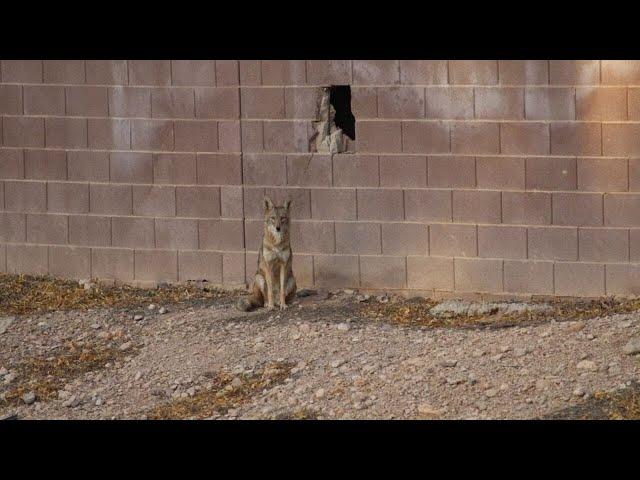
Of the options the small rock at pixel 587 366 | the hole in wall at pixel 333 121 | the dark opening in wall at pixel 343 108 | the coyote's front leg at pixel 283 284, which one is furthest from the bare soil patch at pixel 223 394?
the dark opening in wall at pixel 343 108

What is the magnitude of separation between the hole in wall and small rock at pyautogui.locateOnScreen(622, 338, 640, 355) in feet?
11.8

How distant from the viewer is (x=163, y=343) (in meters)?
11.8

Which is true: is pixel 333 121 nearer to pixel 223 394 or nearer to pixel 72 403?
pixel 223 394

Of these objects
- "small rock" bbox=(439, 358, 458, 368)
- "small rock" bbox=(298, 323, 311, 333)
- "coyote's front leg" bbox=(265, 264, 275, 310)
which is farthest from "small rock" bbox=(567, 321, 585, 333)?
"coyote's front leg" bbox=(265, 264, 275, 310)

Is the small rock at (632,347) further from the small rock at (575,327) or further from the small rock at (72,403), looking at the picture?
the small rock at (72,403)

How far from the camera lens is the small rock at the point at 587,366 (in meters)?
9.99

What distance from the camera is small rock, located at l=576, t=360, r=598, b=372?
9.99 metres

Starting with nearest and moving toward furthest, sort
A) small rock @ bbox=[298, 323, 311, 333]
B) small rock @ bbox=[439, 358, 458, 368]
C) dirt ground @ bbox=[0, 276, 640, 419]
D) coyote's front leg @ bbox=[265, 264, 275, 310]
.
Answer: dirt ground @ bbox=[0, 276, 640, 419] → small rock @ bbox=[439, 358, 458, 368] → small rock @ bbox=[298, 323, 311, 333] → coyote's front leg @ bbox=[265, 264, 275, 310]

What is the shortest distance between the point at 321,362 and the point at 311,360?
0.33 ft

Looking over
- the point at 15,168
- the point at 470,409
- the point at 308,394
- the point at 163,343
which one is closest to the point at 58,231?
the point at 15,168

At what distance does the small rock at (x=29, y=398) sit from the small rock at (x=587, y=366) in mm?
3876

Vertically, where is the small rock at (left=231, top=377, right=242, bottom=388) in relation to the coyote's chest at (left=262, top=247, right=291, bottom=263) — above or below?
below

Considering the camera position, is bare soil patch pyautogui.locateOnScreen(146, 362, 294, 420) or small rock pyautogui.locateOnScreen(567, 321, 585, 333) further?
small rock pyautogui.locateOnScreen(567, 321, 585, 333)

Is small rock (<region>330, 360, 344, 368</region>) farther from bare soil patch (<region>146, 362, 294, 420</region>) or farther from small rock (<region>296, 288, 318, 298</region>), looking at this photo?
small rock (<region>296, 288, 318, 298</region>)
